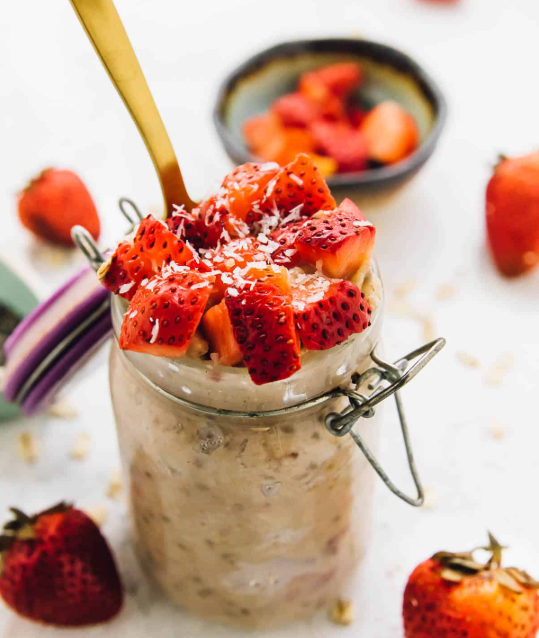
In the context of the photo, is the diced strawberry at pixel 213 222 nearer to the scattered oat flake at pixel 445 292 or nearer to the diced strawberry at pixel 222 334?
the diced strawberry at pixel 222 334

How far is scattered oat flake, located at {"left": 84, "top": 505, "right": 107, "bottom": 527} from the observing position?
0.89 metres

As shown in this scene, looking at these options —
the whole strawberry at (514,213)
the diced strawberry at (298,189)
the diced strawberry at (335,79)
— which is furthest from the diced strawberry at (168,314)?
the diced strawberry at (335,79)

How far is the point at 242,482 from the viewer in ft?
2.12

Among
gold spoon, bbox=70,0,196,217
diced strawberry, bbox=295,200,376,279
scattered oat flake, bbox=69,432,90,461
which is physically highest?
gold spoon, bbox=70,0,196,217

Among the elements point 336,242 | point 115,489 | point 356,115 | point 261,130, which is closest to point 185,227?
point 336,242

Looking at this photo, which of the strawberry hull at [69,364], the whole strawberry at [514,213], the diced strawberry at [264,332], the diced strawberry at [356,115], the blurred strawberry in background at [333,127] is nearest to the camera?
the diced strawberry at [264,332]

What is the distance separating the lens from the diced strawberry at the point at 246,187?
0.64 m

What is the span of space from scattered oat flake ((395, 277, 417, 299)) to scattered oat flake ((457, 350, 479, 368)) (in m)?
0.11

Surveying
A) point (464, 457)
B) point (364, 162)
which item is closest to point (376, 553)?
point (464, 457)

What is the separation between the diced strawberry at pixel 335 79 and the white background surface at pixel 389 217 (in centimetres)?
17

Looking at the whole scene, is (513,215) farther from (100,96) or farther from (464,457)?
(100,96)

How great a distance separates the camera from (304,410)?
625mm

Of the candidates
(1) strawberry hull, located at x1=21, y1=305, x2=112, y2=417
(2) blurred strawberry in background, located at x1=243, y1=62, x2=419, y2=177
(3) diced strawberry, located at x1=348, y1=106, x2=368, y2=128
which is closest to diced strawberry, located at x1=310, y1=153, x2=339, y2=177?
(2) blurred strawberry in background, located at x1=243, y1=62, x2=419, y2=177

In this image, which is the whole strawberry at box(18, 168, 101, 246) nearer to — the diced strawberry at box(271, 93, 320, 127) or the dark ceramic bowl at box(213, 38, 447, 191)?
the dark ceramic bowl at box(213, 38, 447, 191)
